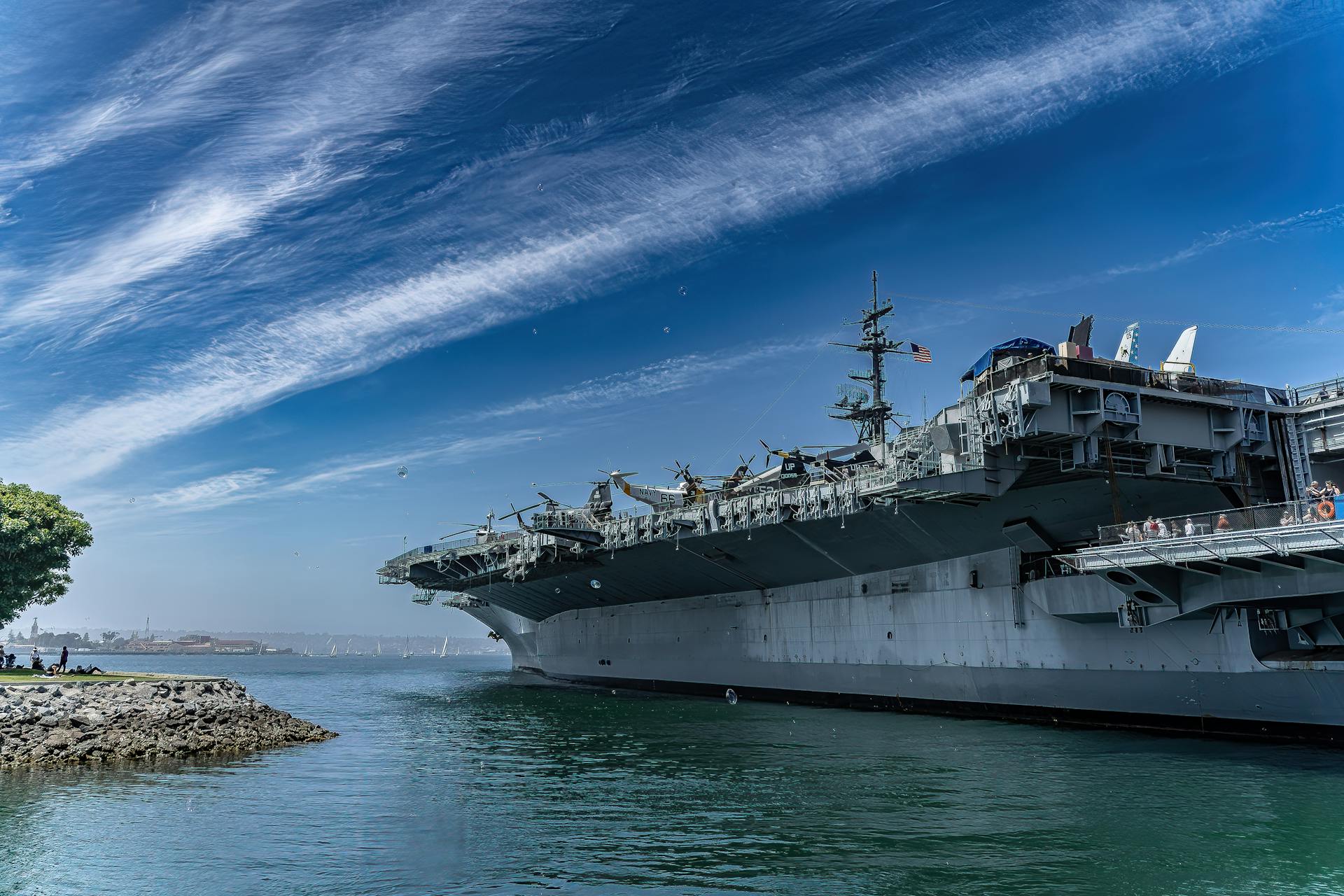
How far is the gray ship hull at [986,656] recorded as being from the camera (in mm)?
20391

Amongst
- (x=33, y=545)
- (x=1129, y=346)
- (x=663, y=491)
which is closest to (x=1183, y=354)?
(x=1129, y=346)

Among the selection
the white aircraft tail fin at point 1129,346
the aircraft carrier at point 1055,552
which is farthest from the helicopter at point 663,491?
the white aircraft tail fin at point 1129,346

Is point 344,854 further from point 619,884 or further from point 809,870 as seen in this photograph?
point 809,870

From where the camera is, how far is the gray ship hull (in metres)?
20.4

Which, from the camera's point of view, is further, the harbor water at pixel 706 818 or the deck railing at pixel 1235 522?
the deck railing at pixel 1235 522

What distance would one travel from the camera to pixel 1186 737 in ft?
68.7

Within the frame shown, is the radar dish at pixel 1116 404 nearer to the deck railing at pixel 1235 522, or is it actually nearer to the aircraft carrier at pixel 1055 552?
the aircraft carrier at pixel 1055 552

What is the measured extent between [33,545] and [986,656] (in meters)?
33.7

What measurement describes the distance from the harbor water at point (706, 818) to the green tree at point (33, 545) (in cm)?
1813

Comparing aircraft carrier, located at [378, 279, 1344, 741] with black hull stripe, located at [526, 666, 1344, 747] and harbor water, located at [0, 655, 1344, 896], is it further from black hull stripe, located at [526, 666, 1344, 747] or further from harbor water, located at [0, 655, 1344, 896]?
harbor water, located at [0, 655, 1344, 896]

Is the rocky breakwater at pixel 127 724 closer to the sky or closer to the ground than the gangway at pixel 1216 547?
closer to the ground

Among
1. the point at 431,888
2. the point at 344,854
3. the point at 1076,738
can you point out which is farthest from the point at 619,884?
the point at 1076,738

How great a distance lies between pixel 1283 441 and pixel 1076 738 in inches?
398

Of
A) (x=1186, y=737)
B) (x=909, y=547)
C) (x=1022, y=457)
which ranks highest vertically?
(x=1022, y=457)
